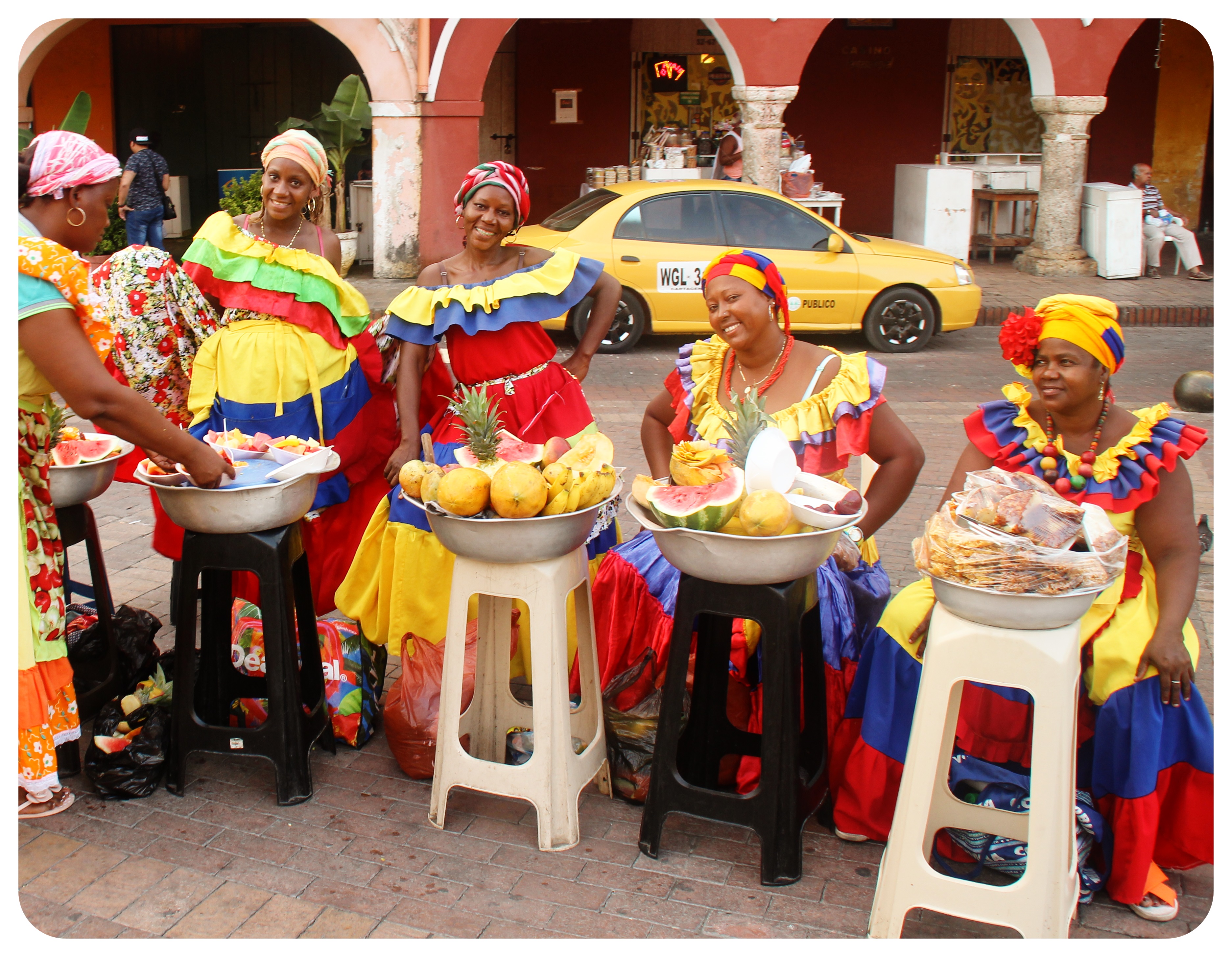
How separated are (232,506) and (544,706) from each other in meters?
1.13

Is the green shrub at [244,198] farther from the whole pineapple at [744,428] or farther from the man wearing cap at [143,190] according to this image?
the whole pineapple at [744,428]

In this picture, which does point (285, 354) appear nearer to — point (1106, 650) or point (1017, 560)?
point (1017, 560)

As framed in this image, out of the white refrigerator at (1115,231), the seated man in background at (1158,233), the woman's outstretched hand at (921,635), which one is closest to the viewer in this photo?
the woman's outstretched hand at (921,635)

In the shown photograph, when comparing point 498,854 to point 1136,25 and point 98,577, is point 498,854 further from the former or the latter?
point 1136,25

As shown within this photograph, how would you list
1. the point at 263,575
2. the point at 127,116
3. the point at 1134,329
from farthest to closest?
the point at 127,116 → the point at 1134,329 → the point at 263,575

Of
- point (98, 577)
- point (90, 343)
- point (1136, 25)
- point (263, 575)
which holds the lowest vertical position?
point (98, 577)

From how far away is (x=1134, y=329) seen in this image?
13203 mm

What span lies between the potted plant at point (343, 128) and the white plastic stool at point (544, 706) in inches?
437

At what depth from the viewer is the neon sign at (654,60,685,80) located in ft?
57.2

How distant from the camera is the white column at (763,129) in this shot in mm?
13891

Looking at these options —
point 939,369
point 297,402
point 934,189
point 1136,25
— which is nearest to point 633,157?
point 934,189

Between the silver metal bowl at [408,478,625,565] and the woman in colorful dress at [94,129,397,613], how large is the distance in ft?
3.86

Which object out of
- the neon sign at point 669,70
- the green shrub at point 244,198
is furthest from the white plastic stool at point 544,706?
the neon sign at point 669,70

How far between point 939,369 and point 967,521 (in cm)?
851
